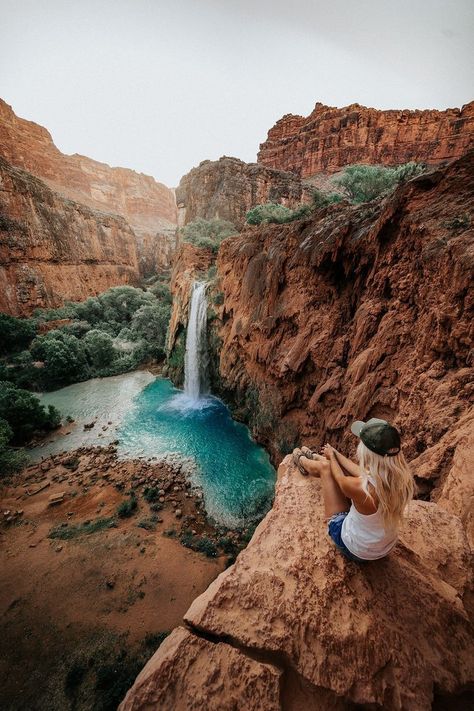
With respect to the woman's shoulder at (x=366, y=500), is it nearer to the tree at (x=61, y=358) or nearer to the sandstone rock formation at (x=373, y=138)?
the tree at (x=61, y=358)

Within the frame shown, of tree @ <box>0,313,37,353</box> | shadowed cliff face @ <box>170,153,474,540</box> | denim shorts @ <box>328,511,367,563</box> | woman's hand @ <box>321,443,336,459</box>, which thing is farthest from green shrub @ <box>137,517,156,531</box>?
tree @ <box>0,313,37,353</box>

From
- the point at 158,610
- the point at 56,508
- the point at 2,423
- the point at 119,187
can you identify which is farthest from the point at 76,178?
the point at 158,610

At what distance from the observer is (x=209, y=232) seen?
75.8 ft

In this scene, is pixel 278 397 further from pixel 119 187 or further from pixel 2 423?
pixel 119 187

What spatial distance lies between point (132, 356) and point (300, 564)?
2119 centimetres

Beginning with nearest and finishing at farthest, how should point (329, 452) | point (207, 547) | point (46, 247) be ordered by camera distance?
point (329, 452) < point (207, 547) < point (46, 247)

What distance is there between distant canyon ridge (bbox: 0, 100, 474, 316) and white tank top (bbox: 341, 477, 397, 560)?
2761 cm

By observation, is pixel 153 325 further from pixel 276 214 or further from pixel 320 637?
pixel 320 637

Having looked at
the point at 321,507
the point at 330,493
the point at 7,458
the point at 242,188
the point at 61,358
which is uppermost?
the point at 242,188

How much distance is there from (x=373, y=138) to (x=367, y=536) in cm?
4354

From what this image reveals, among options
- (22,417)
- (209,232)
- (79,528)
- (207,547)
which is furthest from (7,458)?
(209,232)

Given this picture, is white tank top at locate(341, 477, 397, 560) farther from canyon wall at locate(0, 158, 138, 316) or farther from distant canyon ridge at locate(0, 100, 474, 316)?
canyon wall at locate(0, 158, 138, 316)

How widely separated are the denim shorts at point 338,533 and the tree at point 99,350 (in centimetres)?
2080

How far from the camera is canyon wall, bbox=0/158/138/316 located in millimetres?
23828
